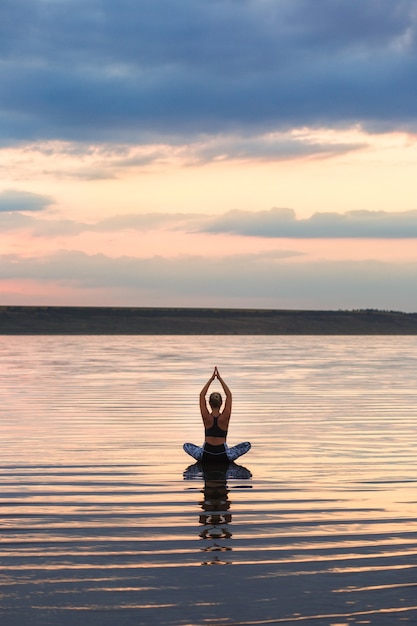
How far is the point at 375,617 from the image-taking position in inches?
354

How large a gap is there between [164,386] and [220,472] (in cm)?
2342

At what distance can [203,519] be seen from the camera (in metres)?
Answer: 13.7

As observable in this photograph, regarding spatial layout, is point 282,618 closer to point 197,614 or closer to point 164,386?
point 197,614

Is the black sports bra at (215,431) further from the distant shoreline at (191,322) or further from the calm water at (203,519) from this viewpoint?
the distant shoreline at (191,322)

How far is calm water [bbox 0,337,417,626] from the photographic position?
30.9ft

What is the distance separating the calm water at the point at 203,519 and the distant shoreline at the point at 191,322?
113226 mm

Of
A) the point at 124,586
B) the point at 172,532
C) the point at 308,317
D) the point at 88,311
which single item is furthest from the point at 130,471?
the point at 308,317

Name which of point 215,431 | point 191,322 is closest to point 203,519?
point 215,431

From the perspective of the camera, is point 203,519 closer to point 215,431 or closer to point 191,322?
point 215,431

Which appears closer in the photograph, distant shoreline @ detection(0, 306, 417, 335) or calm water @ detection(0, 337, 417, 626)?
calm water @ detection(0, 337, 417, 626)

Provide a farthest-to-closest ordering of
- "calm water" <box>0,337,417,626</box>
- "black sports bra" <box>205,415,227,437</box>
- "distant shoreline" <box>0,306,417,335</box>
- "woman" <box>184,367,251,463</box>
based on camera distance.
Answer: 1. "distant shoreline" <box>0,306,417,335</box>
2. "black sports bra" <box>205,415,227,437</box>
3. "woman" <box>184,367,251,463</box>
4. "calm water" <box>0,337,417,626</box>

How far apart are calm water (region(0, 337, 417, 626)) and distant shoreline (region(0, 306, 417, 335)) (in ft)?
371

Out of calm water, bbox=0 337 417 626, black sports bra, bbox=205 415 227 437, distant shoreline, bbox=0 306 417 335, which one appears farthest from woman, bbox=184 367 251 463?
distant shoreline, bbox=0 306 417 335

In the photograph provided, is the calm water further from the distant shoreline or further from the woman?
the distant shoreline
